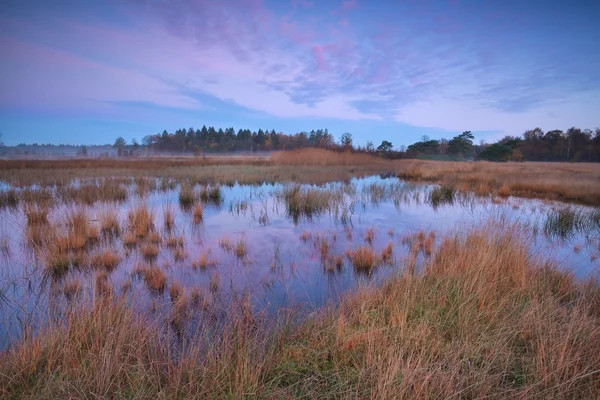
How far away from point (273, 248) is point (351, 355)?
4369 mm

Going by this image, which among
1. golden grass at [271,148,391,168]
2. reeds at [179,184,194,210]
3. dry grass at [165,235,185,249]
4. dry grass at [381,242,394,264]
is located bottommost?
dry grass at [165,235,185,249]

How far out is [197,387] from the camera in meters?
2.21

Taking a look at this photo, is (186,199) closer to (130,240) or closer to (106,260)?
(130,240)

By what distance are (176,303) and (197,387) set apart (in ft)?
6.34

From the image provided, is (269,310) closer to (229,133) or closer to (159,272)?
(159,272)

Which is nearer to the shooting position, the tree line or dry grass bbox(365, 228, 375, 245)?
dry grass bbox(365, 228, 375, 245)

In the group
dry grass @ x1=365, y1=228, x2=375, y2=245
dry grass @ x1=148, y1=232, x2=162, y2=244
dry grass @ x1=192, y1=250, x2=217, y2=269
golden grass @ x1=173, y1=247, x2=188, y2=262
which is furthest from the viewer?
dry grass @ x1=365, y1=228, x2=375, y2=245

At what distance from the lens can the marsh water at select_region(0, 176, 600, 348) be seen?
14.3 feet

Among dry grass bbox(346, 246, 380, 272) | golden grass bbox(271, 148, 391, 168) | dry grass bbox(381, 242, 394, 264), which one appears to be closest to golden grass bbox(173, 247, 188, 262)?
dry grass bbox(346, 246, 380, 272)

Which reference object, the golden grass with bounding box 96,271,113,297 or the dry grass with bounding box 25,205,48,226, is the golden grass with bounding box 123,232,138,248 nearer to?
the golden grass with bounding box 96,271,113,297

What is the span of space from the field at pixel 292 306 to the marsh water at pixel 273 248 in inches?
2.0

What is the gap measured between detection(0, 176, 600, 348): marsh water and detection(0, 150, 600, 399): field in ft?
0.16

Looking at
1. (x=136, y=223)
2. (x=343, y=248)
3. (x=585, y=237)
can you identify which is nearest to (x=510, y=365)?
(x=343, y=248)

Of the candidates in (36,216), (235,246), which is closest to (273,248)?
(235,246)
